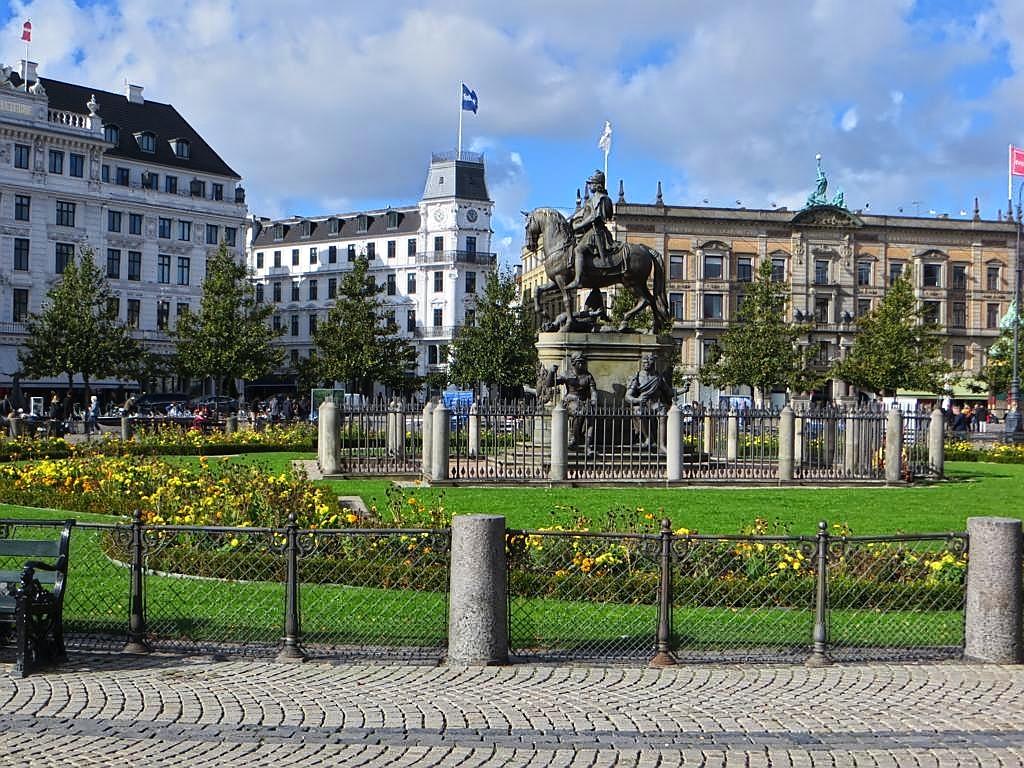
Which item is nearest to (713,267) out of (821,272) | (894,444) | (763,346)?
(821,272)

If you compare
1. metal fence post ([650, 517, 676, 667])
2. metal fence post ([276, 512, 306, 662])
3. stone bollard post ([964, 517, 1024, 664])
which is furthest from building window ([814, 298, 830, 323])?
metal fence post ([276, 512, 306, 662])

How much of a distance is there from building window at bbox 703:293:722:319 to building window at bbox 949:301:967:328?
62.6 ft

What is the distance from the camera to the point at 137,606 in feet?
31.2

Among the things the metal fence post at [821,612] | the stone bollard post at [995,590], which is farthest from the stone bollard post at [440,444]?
the stone bollard post at [995,590]

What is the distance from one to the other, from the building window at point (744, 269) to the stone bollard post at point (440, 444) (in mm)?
66743

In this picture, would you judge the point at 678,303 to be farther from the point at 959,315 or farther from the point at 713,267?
the point at 959,315

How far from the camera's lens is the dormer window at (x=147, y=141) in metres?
72.1

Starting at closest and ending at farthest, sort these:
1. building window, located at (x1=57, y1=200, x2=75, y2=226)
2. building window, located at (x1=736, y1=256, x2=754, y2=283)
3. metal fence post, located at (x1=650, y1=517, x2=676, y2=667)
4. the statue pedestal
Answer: metal fence post, located at (x1=650, y1=517, x2=676, y2=667), the statue pedestal, building window, located at (x1=57, y1=200, x2=75, y2=226), building window, located at (x1=736, y1=256, x2=754, y2=283)

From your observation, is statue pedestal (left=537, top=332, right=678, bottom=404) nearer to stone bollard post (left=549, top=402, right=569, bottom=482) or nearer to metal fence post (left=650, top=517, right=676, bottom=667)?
stone bollard post (left=549, top=402, right=569, bottom=482)

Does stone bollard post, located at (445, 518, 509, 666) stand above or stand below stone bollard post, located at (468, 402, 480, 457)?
below

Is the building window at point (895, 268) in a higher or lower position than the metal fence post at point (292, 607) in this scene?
higher

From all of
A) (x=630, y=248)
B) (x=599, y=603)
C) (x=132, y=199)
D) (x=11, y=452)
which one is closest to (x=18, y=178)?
(x=132, y=199)

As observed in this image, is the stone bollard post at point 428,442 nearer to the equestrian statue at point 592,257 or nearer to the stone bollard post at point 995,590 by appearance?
the equestrian statue at point 592,257

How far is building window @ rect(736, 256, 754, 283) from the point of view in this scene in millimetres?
85688
